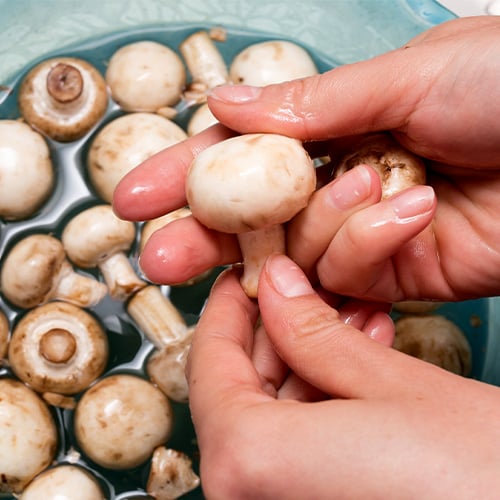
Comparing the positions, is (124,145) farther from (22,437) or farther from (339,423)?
(339,423)

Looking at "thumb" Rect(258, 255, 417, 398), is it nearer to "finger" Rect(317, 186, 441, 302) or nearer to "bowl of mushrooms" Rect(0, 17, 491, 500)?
"finger" Rect(317, 186, 441, 302)

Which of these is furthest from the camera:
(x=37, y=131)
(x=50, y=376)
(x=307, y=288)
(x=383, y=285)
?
(x=37, y=131)

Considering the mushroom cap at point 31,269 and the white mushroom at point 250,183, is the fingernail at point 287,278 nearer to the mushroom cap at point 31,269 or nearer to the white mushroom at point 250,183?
the white mushroom at point 250,183

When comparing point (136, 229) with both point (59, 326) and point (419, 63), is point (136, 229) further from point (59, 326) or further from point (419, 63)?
point (419, 63)

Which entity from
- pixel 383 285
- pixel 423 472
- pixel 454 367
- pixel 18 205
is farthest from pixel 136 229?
pixel 423 472

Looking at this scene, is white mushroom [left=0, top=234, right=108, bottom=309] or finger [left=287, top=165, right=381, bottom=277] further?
white mushroom [left=0, top=234, right=108, bottom=309]

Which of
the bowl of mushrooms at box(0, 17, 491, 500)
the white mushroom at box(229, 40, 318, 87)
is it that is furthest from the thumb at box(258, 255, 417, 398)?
the white mushroom at box(229, 40, 318, 87)
